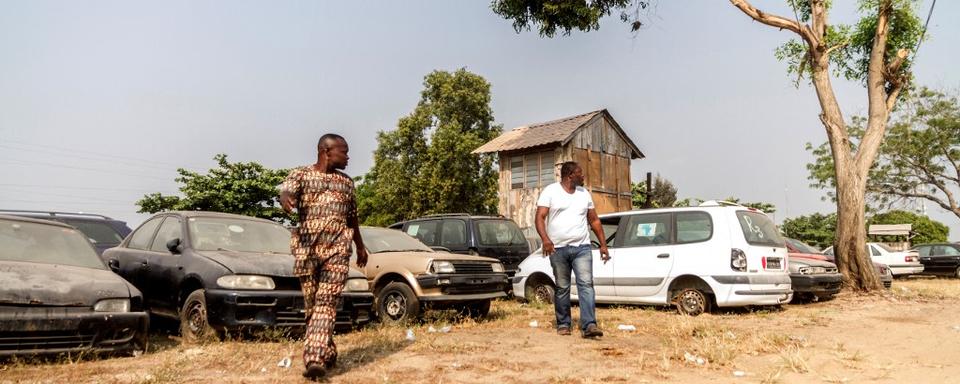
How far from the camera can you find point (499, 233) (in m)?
12.5

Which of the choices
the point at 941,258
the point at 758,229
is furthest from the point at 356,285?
the point at 941,258

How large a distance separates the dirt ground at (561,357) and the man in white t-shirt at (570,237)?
411mm

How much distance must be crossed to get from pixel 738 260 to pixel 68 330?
26.2 feet

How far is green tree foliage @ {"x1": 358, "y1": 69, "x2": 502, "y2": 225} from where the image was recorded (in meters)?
40.2

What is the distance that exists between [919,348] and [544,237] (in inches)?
152

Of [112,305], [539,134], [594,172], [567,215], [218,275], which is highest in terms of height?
[539,134]

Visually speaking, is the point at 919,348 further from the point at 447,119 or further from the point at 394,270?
the point at 447,119

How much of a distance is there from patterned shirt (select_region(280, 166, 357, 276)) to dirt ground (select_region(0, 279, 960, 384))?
94cm

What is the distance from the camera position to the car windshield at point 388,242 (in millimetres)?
9375

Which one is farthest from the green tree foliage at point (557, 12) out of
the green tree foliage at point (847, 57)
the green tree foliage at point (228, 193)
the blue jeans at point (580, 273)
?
the green tree foliage at point (228, 193)

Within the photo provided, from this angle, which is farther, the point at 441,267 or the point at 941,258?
the point at 941,258

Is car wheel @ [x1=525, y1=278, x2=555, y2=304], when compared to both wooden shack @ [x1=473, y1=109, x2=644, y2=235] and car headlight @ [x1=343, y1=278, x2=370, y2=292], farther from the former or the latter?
wooden shack @ [x1=473, y1=109, x2=644, y2=235]

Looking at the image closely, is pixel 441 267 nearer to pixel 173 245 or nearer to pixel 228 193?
pixel 173 245

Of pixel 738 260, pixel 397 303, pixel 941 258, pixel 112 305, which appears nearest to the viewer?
pixel 112 305
